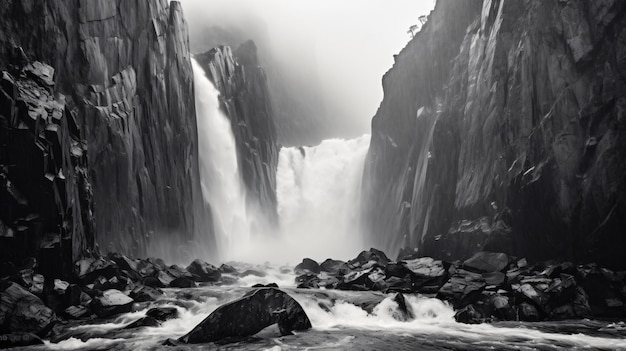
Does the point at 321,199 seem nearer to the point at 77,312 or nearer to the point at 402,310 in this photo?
the point at 402,310

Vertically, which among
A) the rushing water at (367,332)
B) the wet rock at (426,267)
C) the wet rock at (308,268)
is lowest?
the rushing water at (367,332)

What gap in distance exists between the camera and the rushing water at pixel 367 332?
540 inches

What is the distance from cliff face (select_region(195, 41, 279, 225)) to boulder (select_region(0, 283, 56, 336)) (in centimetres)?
4890

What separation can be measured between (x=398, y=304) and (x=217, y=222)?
3928cm

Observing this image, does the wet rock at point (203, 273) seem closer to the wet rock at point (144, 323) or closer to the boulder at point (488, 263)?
the wet rock at point (144, 323)

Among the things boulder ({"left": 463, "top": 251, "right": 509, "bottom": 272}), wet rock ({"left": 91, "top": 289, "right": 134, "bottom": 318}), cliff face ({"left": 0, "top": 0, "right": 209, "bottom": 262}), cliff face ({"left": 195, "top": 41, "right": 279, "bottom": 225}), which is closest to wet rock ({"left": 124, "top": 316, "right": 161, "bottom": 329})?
wet rock ({"left": 91, "top": 289, "right": 134, "bottom": 318})

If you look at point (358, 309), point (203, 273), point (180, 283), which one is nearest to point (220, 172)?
point (203, 273)

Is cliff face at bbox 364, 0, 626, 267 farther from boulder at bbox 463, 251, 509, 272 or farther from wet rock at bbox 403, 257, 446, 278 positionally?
wet rock at bbox 403, 257, 446, 278

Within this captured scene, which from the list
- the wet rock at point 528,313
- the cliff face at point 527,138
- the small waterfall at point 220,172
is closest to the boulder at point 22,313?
the wet rock at point 528,313

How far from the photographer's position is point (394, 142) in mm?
59094

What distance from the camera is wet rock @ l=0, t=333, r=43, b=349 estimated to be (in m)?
13.3

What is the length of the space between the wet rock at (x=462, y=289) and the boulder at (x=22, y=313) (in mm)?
15822

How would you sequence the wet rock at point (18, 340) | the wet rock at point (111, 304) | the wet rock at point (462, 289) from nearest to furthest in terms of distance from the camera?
the wet rock at point (18, 340)
the wet rock at point (111, 304)
the wet rock at point (462, 289)

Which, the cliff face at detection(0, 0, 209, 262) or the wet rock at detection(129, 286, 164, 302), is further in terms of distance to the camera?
the cliff face at detection(0, 0, 209, 262)
